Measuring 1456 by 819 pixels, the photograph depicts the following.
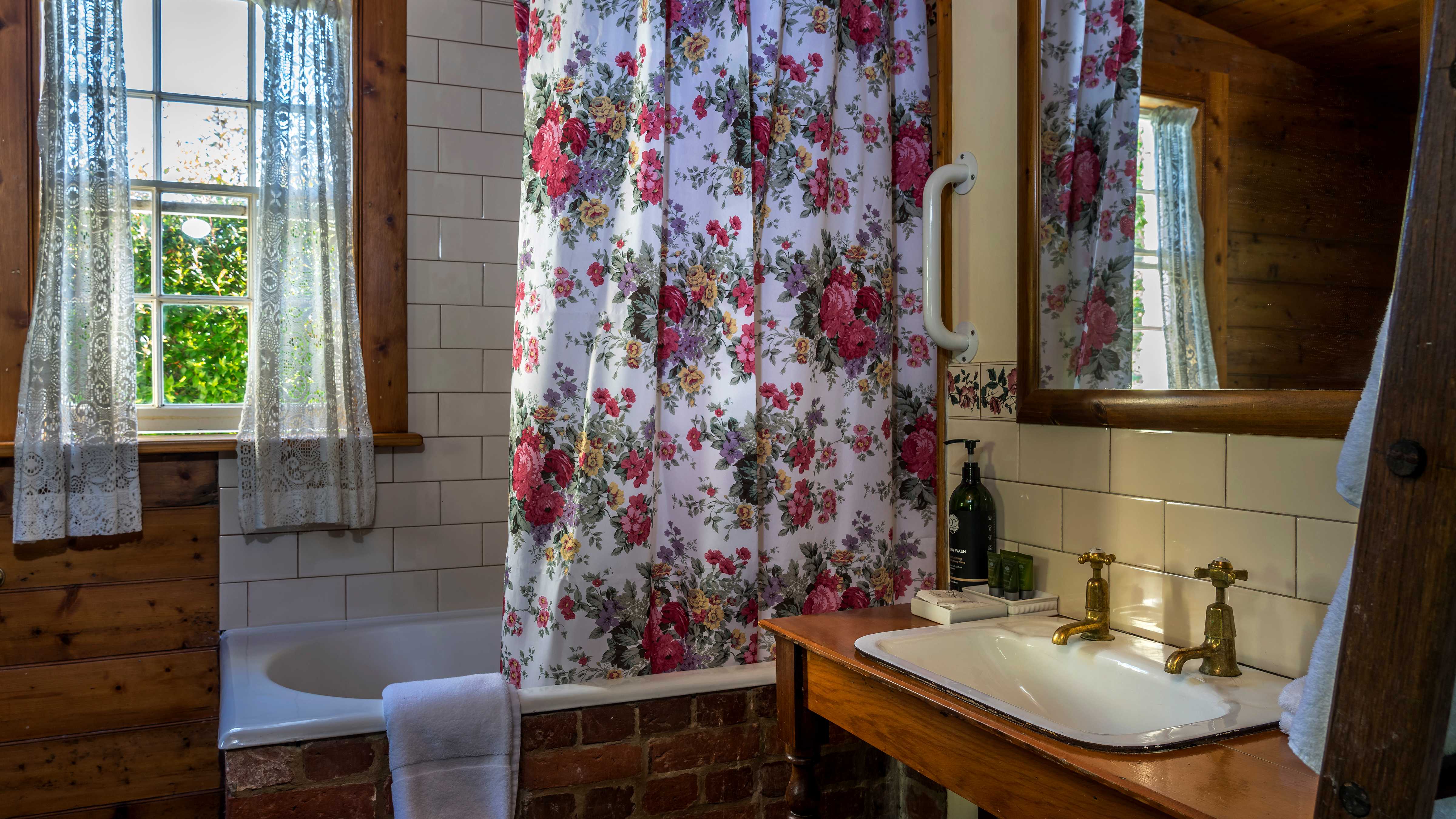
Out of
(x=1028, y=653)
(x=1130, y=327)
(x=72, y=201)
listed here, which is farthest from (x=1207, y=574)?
(x=72, y=201)

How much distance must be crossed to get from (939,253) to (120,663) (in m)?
2.18

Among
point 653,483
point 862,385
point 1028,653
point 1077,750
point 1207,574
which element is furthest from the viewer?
point 862,385

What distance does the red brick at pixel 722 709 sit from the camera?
1833 mm

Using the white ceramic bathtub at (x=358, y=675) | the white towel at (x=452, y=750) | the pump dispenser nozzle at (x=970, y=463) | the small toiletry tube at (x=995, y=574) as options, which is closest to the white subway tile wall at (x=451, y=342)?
the white ceramic bathtub at (x=358, y=675)

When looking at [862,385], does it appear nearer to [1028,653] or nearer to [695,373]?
[695,373]

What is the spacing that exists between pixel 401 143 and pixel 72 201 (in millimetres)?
782

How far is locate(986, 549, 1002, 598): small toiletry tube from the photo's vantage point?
171cm

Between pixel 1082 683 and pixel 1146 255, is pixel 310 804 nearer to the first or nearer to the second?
pixel 1082 683

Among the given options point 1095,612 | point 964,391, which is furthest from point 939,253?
point 1095,612

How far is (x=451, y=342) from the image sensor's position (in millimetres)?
2592

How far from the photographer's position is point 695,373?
73.9 inches

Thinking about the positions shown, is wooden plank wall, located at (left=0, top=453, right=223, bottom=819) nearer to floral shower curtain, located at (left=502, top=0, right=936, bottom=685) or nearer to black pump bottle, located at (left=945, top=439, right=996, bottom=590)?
floral shower curtain, located at (left=502, top=0, right=936, bottom=685)

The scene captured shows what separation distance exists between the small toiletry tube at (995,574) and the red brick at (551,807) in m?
0.88

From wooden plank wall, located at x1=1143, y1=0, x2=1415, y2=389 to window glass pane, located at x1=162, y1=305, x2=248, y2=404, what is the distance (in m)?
2.29
